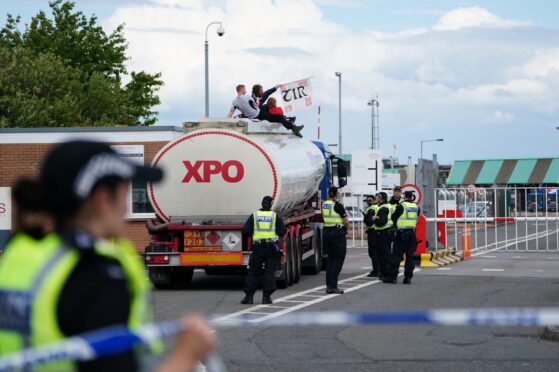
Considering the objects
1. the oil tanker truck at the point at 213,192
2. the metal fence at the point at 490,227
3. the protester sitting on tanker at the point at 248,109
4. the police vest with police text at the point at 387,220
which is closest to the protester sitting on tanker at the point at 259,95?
the protester sitting on tanker at the point at 248,109

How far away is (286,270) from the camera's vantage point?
21656 millimetres

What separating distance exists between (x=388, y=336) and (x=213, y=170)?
734cm

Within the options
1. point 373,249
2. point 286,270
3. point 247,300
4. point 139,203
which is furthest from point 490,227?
point 247,300

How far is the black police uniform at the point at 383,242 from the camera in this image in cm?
2312

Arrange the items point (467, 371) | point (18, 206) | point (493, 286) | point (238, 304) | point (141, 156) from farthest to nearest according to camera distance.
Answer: point (141, 156)
point (493, 286)
point (238, 304)
point (467, 371)
point (18, 206)

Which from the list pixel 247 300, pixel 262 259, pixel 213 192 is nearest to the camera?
pixel 247 300

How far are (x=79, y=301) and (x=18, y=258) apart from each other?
0.25 metres

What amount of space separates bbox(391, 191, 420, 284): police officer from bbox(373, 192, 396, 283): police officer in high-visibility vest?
143 mm

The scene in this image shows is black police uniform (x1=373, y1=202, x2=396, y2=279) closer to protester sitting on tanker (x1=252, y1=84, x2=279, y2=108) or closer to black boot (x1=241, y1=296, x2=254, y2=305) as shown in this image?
protester sitting on tanker (x1=252, y1=84, x2=279, y2=108)

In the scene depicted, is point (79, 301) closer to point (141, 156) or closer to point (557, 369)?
point (557, 369)

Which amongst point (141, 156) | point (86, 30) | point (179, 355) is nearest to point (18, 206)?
point (179, 355)

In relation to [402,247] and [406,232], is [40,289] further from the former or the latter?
[406,232]

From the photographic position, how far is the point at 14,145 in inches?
1359

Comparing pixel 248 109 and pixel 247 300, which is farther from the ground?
pixel 248 109
